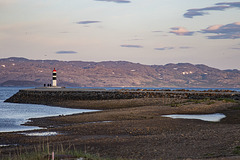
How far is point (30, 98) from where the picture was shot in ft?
198

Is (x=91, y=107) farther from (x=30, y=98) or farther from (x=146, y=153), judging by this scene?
(x=146, y=153)

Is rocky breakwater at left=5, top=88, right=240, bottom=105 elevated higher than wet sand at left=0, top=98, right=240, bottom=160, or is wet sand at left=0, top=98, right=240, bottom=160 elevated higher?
wet sand at left=0, top=98, right=240, bottom=160

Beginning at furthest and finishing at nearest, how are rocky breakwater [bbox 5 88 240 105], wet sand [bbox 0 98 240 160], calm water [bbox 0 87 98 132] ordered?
rocky breakwater [bbox 5 88 240 105] → calm water [bbox 0 87 98 132] → wet sand [bbox 0 98 240 160]

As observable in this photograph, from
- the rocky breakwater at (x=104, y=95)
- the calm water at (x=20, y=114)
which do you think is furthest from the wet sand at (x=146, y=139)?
the rocky breakwater at (x=104, y=95)

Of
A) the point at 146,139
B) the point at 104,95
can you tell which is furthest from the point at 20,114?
the point at 146,139

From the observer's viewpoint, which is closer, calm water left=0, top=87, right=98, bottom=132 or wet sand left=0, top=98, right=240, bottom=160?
wet sand left=0, top=98, right=240, bottom=160

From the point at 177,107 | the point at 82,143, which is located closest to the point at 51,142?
the point at 82,143

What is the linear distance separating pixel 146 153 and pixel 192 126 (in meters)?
9.21

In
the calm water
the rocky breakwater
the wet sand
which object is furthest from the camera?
the rocky breakwater

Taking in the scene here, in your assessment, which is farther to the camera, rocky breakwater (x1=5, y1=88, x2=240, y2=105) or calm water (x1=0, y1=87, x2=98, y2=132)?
rocky breakwater (x1=5, y1=88, x2=240, y2=105)

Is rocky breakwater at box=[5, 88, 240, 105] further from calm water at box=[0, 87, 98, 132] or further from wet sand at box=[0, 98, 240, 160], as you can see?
wet sand at box=[0, 98, 240, 160]

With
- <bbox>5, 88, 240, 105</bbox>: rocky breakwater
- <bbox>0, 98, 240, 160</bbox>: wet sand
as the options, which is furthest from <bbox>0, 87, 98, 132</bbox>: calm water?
<bbox>5, 88, 240, 105</bbox>: rocky breakwater

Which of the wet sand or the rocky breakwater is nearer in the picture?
the wet sand

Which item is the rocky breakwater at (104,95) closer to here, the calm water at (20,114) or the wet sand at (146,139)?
the calm water at (20,114)
